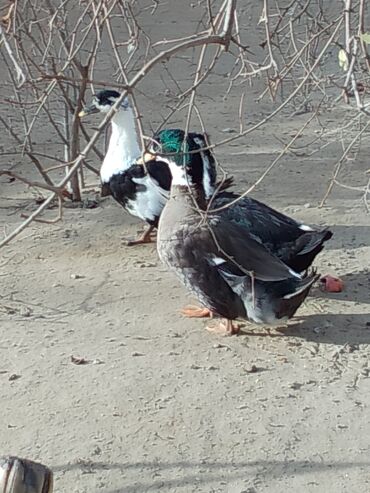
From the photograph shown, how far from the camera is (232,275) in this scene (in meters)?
4.74

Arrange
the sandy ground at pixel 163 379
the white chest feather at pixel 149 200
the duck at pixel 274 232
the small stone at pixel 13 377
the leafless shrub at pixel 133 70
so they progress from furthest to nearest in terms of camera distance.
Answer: the white chest feather at pixel 149 200
the duck at pixel 274 232
the small stone at pixel 13 377
the sandy ground at pixel 163 379
the leafless shrub at pixel 133 70

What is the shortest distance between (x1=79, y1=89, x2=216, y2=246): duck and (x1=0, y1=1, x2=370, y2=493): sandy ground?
0.73 ft

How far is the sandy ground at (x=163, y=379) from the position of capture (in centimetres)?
378

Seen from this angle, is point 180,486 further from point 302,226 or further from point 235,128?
point 235,128

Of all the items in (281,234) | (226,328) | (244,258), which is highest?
(244,258)

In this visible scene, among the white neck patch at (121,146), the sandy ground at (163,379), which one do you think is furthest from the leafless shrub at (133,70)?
the sandy ground at (163,379)

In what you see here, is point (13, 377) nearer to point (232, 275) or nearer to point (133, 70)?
point (232, 275)

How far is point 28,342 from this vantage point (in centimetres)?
473

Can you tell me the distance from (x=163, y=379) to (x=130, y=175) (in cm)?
191

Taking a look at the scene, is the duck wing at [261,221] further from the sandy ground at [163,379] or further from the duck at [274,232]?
the sandy ground at [163,379]

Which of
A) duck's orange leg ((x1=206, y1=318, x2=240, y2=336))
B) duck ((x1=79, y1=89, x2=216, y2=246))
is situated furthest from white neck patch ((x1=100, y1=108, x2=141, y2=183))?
duck's orange leg ((x1=206, y1=318, x2=240, y2=336))

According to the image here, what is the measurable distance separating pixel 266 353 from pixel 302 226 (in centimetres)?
84

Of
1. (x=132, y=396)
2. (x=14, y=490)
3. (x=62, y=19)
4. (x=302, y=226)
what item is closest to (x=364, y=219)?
(x=302, y=226)

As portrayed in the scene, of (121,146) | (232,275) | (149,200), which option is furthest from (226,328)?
(121,146)
